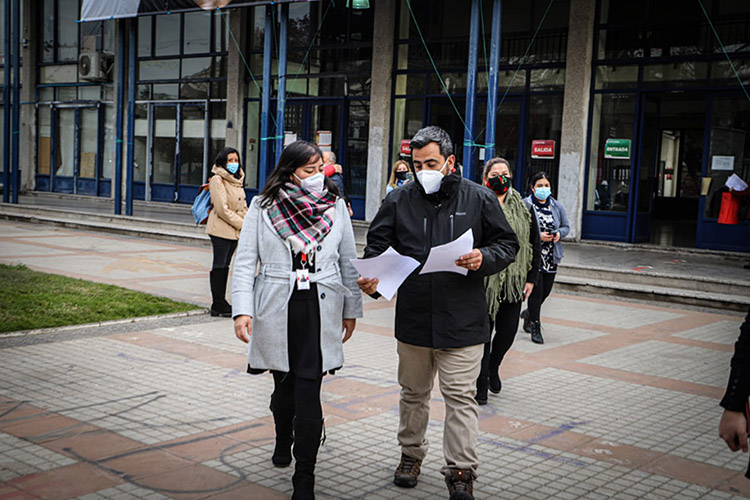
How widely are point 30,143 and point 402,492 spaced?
102 feet

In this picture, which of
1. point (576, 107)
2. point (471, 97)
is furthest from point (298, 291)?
point (576, 107)

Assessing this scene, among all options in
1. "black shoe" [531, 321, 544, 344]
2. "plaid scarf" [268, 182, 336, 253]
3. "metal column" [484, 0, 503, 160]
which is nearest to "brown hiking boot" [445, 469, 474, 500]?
"plaid scarf" [268, 182, 336, 253]

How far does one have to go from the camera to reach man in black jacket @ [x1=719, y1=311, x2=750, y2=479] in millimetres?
2637

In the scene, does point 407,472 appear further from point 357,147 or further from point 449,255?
point 357,147

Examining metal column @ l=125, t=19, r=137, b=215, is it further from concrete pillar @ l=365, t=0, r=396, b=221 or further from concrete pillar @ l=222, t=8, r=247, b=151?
concrete pillar @ l=365, t=0, r=396, b=221

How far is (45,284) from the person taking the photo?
10430 mm

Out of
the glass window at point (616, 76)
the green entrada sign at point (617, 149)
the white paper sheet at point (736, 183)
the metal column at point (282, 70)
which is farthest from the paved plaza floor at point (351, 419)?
the metal column at point (282, 70)

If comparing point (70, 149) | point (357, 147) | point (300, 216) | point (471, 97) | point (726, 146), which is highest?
point (471, 97)

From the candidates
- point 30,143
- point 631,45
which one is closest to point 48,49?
point 30,143

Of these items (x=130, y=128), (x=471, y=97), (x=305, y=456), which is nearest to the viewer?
(x=305, y=456)

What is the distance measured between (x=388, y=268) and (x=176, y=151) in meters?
23.6

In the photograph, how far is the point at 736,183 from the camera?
15.4 m

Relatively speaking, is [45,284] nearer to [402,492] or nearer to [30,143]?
[402,492]

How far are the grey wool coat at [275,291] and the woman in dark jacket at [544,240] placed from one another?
446cm
